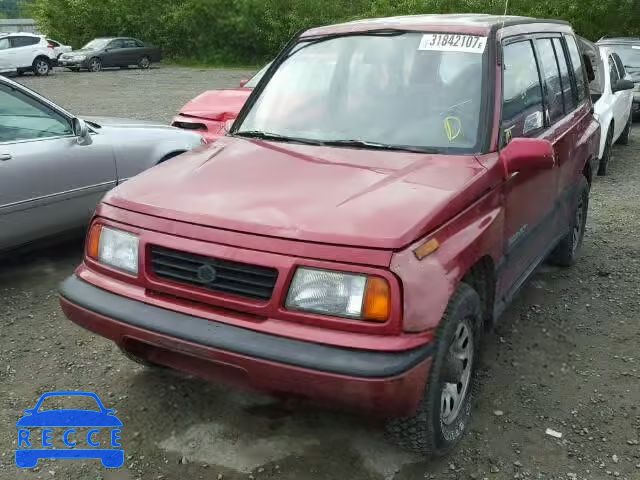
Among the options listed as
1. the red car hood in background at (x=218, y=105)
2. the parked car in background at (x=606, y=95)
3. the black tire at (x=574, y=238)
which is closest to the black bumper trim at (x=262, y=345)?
the black tire at (x=574, y=238)

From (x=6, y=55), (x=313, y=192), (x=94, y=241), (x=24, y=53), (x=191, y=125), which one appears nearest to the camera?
(x=313, y=192)

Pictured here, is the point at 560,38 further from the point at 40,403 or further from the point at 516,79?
the point at 40,403

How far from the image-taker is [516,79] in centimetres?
366

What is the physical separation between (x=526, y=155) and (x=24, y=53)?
26097 mm

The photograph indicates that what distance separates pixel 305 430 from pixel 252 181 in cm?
118

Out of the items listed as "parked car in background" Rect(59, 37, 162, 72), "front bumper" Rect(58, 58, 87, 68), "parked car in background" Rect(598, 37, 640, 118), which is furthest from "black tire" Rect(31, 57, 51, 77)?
"parked car in background" Rect(598, 37, 640, 118)

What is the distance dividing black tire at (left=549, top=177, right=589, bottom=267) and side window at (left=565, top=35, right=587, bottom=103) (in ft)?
2.08

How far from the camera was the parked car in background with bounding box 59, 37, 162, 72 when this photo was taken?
2845 cm

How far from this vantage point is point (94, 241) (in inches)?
120

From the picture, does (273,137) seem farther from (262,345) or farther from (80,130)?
(80,130)

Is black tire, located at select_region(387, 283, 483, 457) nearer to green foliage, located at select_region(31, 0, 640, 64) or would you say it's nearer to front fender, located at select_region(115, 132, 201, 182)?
front fender, located at select_region(115, 132, 201, 182)

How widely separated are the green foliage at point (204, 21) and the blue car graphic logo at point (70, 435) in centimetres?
2840

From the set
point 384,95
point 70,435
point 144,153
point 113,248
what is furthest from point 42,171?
point 384,95

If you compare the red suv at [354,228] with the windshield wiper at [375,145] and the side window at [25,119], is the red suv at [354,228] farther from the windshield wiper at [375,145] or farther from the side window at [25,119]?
the side window at [25,119]
